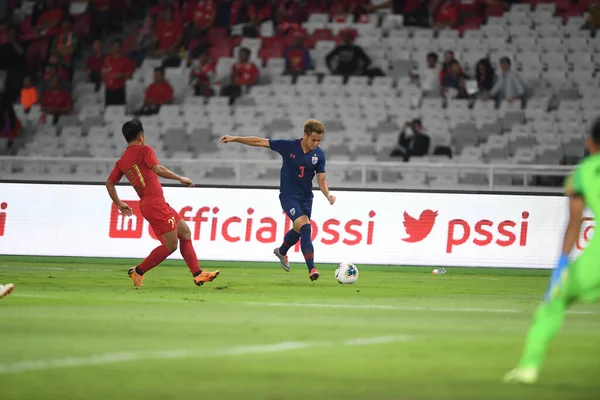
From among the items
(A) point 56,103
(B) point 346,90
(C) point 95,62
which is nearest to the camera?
(B) point 346,90

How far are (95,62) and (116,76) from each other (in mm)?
1469

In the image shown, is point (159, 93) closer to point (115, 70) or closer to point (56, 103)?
point (115, 70)

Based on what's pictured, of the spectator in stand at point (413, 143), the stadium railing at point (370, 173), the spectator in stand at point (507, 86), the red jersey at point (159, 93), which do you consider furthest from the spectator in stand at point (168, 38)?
the spectator in stand at point (507, 86)

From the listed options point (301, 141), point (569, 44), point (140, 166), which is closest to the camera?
point (140, 166)

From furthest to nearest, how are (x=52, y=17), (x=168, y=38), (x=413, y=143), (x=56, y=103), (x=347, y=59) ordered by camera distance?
(x=52, y=17), (x=168, y=38), (x=56, y=103), (x=347, y=59), (x=413, y=143)

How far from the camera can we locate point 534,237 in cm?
1967

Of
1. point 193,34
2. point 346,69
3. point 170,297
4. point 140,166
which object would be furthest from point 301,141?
point 193,34

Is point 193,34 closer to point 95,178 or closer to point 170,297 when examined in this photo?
point 95,178

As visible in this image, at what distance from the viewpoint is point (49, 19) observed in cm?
3216

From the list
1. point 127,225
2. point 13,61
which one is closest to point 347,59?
point 13,61

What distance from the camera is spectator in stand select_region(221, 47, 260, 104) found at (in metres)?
29.0

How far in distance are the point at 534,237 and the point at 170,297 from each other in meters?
8.73

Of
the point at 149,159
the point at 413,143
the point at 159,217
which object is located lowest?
the point at 159,217

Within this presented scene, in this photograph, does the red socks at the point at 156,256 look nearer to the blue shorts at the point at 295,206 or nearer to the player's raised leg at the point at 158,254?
the player's raised leg at the point at 158,254
